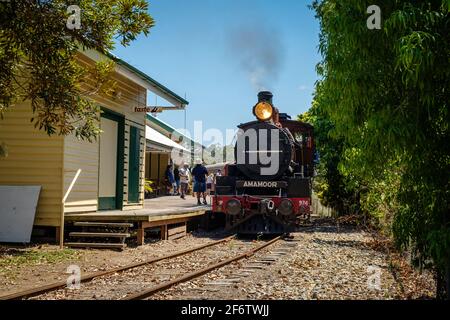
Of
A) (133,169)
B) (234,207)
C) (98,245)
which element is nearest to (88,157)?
(98,245)

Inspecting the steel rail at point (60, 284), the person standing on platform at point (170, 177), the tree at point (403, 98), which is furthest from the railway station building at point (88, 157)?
the person standing on platform at point (170, 177)

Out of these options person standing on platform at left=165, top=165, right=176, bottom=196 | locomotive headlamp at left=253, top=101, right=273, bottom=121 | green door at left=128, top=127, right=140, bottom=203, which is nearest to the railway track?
locomotive headlamp at left=253, top=101, right=273, bottom=121

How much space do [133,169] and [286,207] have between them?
14.2 ft

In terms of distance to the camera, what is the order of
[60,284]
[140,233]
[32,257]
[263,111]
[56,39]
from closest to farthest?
1. [60,284]
2. [56,39]
3. [32,257]
4. [140,233]
5. [263,111]

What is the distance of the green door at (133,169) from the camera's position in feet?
44.5

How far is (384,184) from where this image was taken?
32.8 ft

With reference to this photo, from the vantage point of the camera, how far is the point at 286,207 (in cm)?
1187

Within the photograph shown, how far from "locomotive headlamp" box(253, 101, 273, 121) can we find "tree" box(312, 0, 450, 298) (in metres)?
7.00

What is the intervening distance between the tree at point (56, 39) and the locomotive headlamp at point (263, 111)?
16.4 ft

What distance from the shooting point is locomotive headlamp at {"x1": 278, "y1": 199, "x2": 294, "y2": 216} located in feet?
38.8

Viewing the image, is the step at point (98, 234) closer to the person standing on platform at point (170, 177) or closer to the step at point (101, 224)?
the step at point (101, 224)

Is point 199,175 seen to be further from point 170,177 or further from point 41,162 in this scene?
point 41,162

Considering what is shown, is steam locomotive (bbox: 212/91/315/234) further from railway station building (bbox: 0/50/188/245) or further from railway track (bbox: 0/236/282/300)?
railway station building (bbox: 0/50/188/245)
